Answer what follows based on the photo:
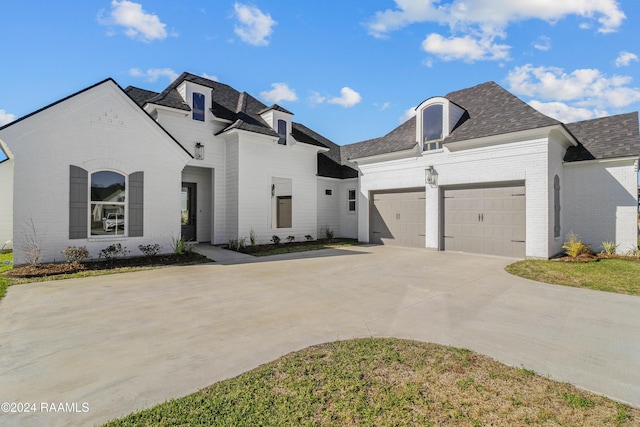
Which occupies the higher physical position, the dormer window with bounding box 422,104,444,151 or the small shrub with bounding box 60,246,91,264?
the dormer window with bounding box 422,104,444,151

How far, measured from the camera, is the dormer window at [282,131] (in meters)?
Result: 15.8

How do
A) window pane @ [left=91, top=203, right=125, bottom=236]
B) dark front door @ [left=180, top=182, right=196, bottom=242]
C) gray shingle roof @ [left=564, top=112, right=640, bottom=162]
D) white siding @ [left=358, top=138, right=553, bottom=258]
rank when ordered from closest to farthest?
window pane @ [left=91, top=203, right=125, bottom=236], white siding @ [left=358, top=138, right=553, bottom=258], gray shingle roof @ [left=564, top=112, right=640, bottom=162], dark front door @ [left=180, top=182, right=196, bottom=242]

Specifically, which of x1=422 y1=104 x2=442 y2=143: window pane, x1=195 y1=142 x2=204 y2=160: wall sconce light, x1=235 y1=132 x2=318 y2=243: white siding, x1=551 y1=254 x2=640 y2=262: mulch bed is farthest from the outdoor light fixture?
x1=551 y1=254 x2=640 y2=262: mulch bed

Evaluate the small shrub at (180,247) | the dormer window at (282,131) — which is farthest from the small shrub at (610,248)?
the small shrub at (180,247)

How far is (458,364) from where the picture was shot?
338 centimetres

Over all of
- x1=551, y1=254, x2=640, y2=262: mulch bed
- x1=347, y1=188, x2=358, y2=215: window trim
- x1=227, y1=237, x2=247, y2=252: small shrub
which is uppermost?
x1=347, y1=188, x2=358, y2=215: window trim

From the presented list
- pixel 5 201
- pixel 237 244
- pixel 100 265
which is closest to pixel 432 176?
pixel 237 244

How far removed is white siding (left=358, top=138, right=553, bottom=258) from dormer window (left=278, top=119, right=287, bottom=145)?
4.75m

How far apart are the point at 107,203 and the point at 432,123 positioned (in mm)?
13085

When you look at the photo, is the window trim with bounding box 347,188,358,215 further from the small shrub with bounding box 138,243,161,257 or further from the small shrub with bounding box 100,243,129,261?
the small shrub with bounding box 100,243,129,261

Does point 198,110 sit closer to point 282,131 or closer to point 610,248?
point 282,131

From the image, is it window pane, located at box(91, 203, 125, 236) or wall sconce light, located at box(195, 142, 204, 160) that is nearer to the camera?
window pane, located at box(91, 203, 125, 236)

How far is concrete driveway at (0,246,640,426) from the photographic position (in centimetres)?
303

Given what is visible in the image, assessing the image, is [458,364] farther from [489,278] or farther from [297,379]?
[489,278]
